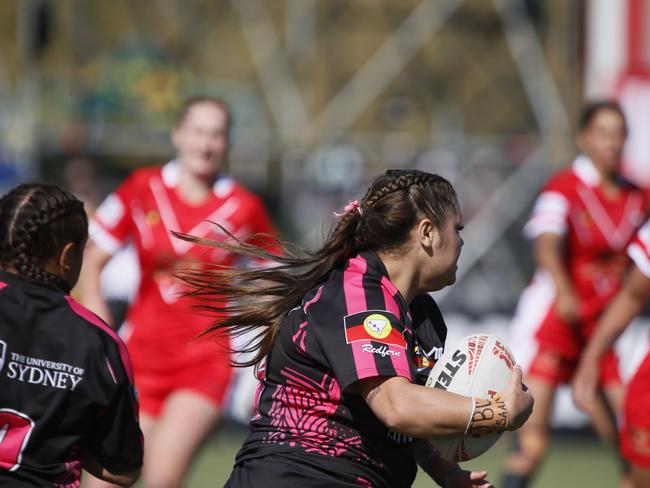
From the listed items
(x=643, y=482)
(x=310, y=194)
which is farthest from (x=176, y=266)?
(x=310, y=194)

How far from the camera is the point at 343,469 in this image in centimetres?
323

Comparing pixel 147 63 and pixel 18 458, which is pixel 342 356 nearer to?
pixel 18 458

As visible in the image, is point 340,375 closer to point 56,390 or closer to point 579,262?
point 56,390

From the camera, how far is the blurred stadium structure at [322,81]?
44.7ft

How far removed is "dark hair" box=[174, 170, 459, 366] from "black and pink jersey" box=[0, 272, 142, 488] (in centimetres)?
42

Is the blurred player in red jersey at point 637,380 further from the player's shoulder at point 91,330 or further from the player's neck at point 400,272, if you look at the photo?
the player's shoulder at point 91,330

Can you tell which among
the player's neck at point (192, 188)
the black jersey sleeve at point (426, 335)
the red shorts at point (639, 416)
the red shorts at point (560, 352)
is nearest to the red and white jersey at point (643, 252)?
the red shorts at point (639, 416)

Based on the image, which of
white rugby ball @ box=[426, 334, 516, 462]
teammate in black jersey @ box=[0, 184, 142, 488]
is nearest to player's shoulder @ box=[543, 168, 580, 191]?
white rugby ball @ box=[426, 334, 516, 462]

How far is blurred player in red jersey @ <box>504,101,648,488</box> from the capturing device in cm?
635

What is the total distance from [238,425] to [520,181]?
207 inches

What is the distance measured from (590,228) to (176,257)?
7.83 ft

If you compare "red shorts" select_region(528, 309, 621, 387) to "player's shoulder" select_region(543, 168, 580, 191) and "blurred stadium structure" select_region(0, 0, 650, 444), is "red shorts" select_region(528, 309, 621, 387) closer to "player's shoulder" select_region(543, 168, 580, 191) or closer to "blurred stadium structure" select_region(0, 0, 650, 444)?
"player's shoulder" select_region(543, 168, 580, 191)

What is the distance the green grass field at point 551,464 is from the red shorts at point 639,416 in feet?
8.44

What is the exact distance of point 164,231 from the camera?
18.5 ft
